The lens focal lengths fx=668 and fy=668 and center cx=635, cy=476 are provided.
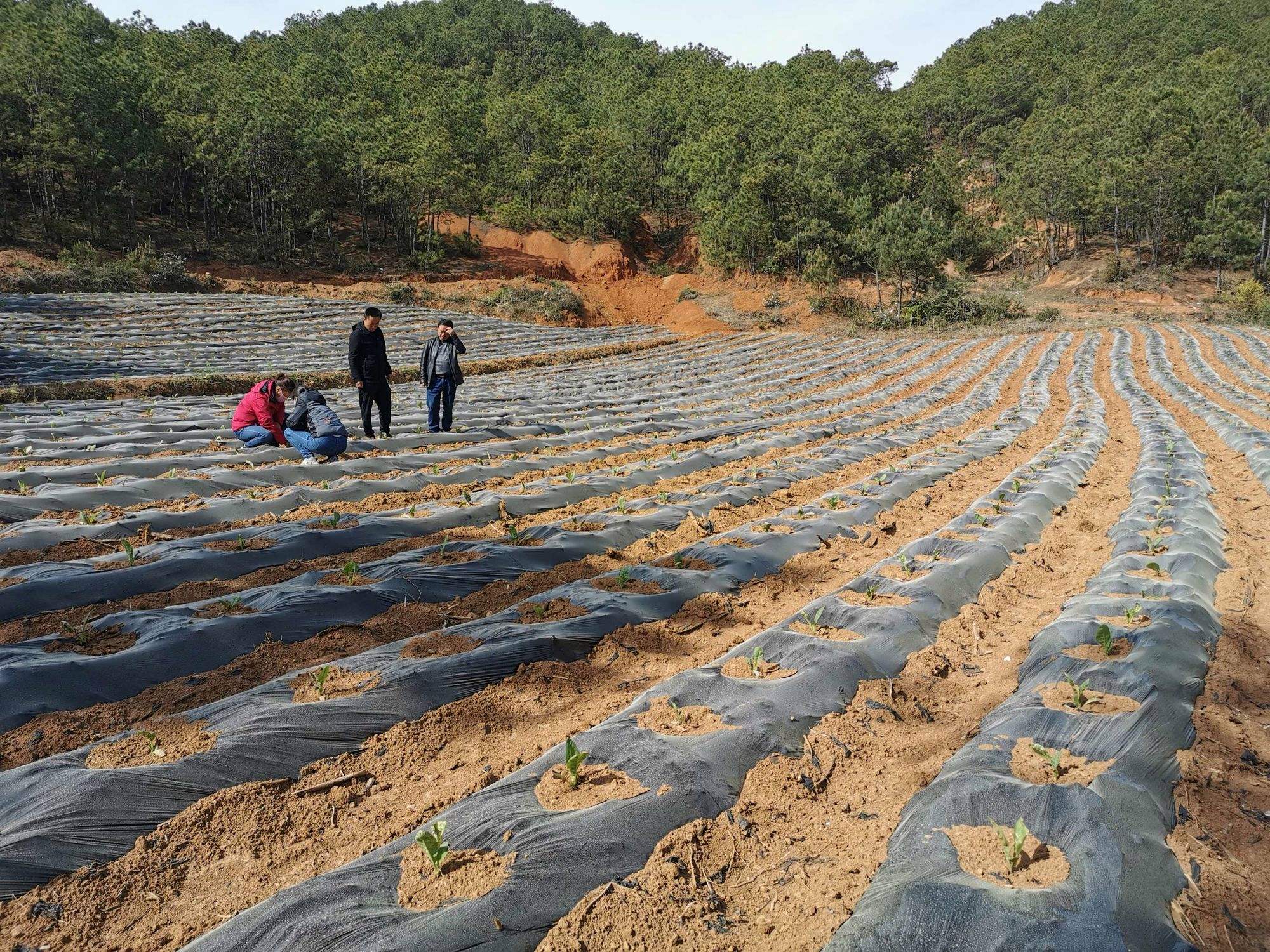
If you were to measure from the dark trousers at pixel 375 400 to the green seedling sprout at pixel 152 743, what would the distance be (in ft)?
18.4

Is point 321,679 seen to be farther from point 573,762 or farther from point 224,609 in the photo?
point 573,762

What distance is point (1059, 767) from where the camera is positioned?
90.0 inches

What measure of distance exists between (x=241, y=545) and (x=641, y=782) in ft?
11.7

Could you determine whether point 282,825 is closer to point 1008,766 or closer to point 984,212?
point 1008,766

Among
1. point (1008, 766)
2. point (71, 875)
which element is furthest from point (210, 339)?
point (1008, 766)

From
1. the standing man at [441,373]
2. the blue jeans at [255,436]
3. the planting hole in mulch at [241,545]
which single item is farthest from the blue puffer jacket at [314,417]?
the planting hole in mulch at [241,545]

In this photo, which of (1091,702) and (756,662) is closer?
(1091,702)

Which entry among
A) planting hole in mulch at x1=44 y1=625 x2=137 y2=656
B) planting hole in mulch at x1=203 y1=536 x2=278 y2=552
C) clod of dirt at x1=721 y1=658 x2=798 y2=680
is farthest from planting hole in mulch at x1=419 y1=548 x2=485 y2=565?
clod of dirt at x1=721 y1=658 x2=798 y2=680

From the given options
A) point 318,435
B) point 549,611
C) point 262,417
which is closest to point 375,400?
point 318,435

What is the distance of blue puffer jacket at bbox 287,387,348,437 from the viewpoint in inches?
279

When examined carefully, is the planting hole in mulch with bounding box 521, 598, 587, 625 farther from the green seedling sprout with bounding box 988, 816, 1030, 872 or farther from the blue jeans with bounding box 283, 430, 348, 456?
the blue jeans with bounding box 283, 430, 348, 456

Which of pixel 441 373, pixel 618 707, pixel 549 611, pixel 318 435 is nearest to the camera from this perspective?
pixel 618 707

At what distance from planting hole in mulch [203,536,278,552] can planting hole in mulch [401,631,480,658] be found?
6.16 ft

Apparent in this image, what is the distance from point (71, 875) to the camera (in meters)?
1.99
